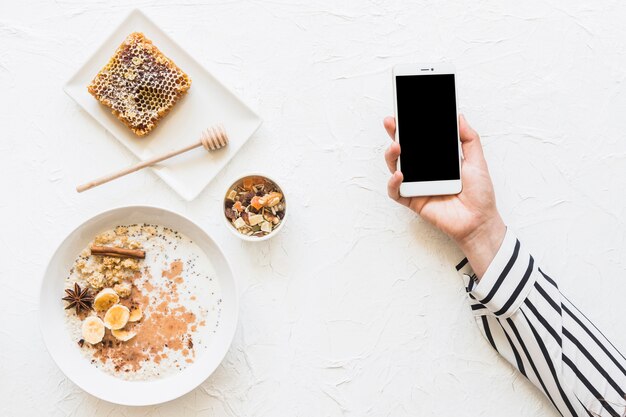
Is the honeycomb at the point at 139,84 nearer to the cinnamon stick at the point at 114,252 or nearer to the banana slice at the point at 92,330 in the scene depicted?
the cinnamon stick at the point at 114,252

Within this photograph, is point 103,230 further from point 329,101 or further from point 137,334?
point 329,101

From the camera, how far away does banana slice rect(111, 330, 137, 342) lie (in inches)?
36.6

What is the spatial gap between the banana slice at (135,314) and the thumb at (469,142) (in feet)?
1.87

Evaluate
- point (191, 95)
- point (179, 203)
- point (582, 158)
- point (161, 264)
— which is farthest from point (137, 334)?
point (582, 158)

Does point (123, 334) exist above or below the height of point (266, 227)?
below

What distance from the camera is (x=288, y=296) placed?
97 centimetres

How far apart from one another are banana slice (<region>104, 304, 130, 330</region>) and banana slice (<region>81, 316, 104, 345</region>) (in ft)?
0.04

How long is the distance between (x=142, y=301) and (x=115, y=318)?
1.9 inches

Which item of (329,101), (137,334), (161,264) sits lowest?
(137,334)

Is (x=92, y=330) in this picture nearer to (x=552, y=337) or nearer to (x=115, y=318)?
(x=115, y=318)

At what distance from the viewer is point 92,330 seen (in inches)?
36.3

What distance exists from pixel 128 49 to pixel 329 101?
0.33 m

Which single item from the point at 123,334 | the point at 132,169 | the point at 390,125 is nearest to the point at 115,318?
the point at 123,334

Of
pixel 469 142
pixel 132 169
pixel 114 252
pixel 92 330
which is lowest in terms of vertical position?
pixel 92 330
